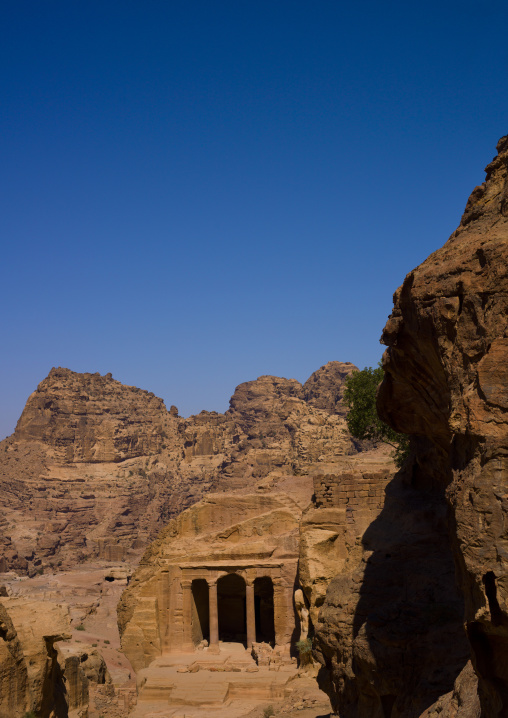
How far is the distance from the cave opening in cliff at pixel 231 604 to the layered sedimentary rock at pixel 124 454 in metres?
58.6

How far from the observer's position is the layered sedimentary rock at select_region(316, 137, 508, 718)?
7.01m

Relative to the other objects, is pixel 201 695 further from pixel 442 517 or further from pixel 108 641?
pixel 108 641

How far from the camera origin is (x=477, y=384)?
7336mm

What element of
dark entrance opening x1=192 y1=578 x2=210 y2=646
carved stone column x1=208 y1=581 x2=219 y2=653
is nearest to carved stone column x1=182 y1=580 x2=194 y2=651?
dark entrance opening x1=192 y1=578 x2=210 y2=646

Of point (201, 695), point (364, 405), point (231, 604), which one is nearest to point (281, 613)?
point (201, 695)

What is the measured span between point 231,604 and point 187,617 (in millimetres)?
5270

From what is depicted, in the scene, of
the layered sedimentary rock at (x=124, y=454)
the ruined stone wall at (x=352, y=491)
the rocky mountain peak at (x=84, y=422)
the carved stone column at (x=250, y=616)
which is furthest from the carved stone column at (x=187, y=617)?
the rocky mountain peak at (x=84, y=422)

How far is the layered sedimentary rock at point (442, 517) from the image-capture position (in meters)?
7.01

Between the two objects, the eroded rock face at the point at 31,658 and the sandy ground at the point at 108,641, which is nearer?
the eroded rock face at the point at 31,658

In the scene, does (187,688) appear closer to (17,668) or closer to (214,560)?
(214,560)

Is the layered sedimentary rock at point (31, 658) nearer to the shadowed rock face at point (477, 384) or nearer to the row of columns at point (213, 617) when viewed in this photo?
the shadowed rock face at point (477, 384)

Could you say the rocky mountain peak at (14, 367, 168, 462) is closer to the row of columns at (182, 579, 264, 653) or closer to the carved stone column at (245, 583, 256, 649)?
the row of columns at (182, 579, 264, 653)

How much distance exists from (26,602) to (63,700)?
281 cm

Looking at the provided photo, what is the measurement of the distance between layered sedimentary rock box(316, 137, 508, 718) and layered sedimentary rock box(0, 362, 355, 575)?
81.8m
